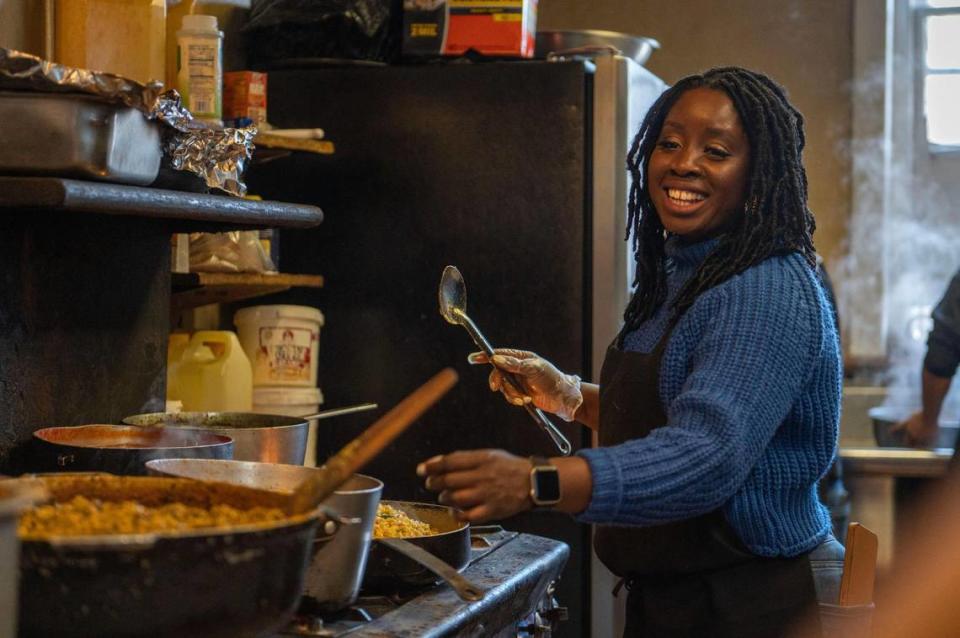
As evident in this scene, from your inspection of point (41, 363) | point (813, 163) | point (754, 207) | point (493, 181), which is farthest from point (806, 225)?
point (813, 163)

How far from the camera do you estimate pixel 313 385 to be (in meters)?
3.20

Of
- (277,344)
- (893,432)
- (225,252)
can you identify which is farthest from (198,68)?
(893,432)

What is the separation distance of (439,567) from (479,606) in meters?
0.10

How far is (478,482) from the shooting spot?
149 centimetres

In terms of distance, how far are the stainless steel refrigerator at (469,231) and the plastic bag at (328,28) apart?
0.18 ft

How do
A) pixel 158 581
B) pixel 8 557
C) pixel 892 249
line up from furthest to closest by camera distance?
pixel 892 249
pixel 158 581
pixel 8 557

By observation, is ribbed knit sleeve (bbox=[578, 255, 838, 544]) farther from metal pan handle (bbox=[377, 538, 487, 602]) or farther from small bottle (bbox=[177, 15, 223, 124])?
small bottle (bbox=[177, 15, 223, 124])

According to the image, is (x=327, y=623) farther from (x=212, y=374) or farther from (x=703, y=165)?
(x=212, y=374)

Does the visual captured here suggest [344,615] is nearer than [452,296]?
Yes

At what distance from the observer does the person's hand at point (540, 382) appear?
7.34 feet

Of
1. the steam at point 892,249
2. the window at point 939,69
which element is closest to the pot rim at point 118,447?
the steam at point 892,249

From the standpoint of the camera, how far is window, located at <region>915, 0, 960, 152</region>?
198 inches

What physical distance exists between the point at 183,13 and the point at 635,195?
3.88 ft

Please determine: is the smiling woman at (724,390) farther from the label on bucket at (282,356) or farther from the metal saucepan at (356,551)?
the label on bucket at (282,356)
